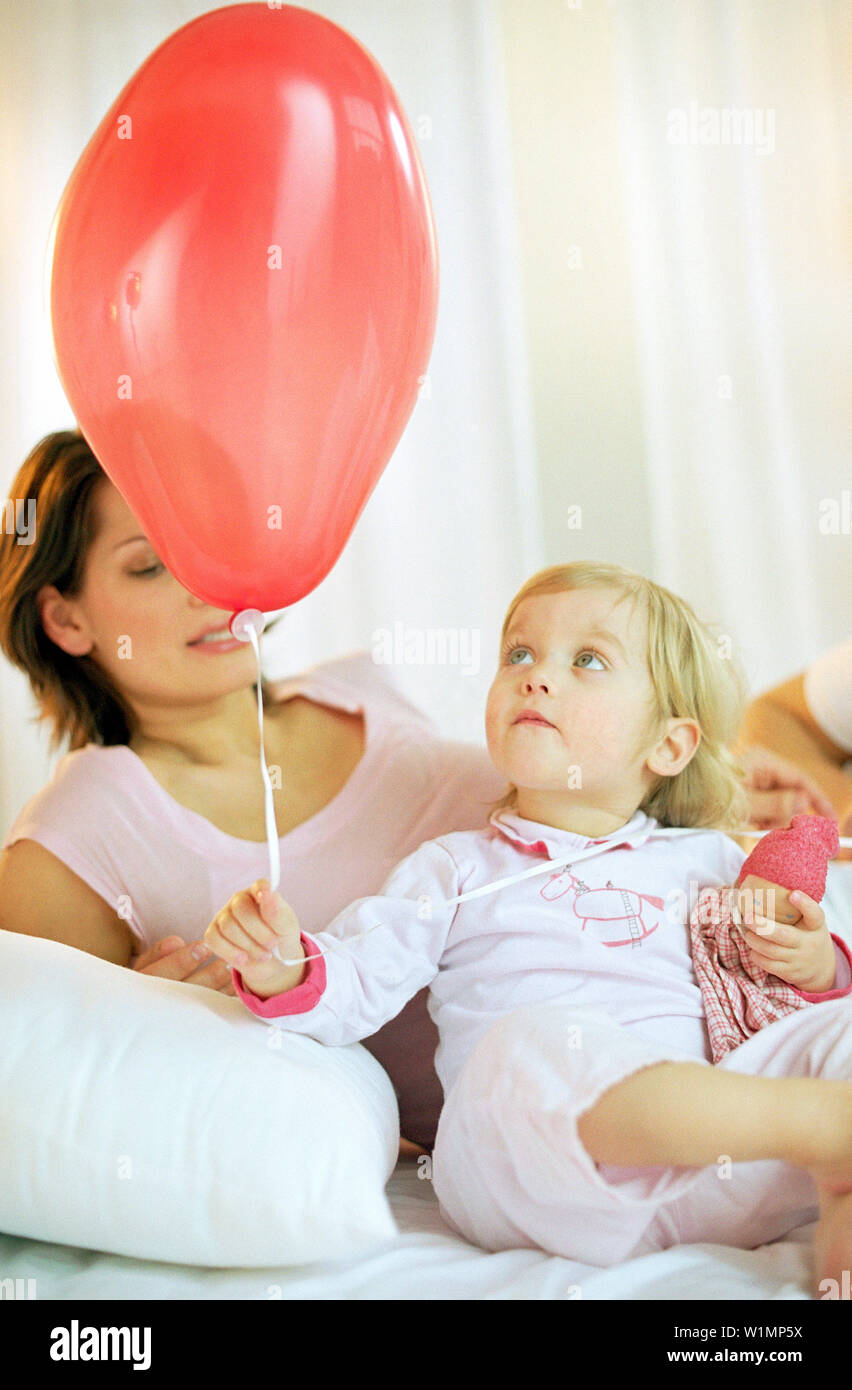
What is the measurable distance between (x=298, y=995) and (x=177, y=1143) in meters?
0.15

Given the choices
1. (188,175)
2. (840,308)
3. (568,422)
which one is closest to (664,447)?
(568,422)

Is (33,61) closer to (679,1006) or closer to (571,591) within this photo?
(571,591)

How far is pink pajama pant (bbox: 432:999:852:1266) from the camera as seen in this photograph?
2.95 ft

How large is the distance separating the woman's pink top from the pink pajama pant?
0.25 m

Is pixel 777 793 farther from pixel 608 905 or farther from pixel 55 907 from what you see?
pixel 55 907

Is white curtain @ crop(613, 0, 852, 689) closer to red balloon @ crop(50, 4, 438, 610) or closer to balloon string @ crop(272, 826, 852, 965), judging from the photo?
balloon string @ crop(272, 826, 852, 965)

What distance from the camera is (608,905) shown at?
3.82ft

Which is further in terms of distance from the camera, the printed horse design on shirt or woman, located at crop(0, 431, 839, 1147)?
woman, located at crop(0, 431, 839, 1147)

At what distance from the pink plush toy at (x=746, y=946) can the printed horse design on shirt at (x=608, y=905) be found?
56 mm

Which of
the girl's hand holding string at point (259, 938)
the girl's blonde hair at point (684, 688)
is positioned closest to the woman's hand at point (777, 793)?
the girl's blonde hair at point (684, 688)

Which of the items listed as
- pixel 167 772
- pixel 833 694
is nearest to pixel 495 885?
pixel 167 772

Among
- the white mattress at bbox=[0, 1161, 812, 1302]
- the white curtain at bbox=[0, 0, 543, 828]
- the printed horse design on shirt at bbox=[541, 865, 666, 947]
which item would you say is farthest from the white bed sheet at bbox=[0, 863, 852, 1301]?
the white curtain at bbox=[0, 0, 543, 828]

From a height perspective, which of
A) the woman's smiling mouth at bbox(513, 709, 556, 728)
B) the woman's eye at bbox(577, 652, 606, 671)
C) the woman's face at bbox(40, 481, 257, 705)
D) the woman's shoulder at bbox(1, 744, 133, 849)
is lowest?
the woman's shoulder at bbox(1, 744, 133, 849)

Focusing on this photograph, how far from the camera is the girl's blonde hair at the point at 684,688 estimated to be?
1233mm
